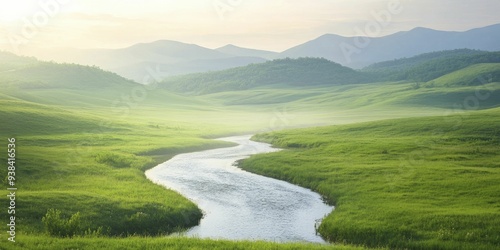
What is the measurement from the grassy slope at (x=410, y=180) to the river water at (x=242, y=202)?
2.29 meters

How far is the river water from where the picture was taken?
117 ft

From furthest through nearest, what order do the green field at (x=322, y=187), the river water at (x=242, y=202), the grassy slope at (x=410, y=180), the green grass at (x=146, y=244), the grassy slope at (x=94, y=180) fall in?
the grassy slope at (x=94, y=180)
the river water at (x=242, y=202)
the grassy slope at (x=410, y=180)
the green field at (x=322, y=187)
the green grass at (x=146, y=244)

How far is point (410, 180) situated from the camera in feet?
159

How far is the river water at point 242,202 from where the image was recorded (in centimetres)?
3562

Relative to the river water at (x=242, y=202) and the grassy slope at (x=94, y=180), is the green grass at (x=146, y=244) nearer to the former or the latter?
the grassy slope at (x=94, y=180)

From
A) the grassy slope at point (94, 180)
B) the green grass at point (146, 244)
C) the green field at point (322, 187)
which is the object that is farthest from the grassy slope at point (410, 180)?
the grassy slope at point (94, 180)

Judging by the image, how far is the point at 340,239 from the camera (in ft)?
111

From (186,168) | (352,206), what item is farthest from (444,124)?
(352,206)

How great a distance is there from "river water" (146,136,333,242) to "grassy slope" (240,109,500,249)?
2285 millimetres

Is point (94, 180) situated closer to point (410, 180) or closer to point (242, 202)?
point (242, 202)

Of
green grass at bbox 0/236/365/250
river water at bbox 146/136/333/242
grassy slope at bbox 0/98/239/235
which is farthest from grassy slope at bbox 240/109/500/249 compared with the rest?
grassy slope at bbox 0/98/239/235

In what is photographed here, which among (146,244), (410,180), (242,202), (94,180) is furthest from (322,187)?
(146,244)

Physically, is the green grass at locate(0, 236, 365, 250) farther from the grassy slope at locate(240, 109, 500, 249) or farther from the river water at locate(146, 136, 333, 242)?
the grassy slope at locate(240, 109, 500, 249)

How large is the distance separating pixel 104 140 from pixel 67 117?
2747 cm
